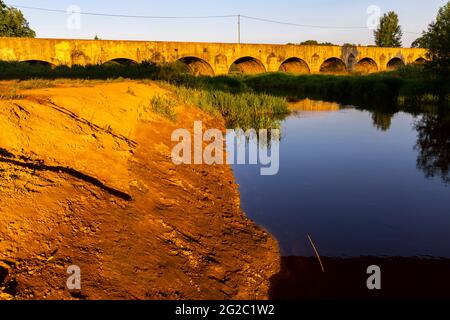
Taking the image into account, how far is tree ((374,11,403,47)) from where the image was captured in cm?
6650

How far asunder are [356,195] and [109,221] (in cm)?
531

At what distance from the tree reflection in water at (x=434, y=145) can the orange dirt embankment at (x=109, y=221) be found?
5588mm

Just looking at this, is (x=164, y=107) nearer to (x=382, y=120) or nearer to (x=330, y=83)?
(x=382, y=120)

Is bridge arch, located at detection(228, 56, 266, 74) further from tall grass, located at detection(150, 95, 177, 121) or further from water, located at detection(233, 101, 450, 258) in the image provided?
tall grass, located at detection(150, 95, 177, 121)

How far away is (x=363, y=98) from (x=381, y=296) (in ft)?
78.6

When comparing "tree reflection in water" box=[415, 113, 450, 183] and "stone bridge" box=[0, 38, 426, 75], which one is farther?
"stone bridge" box=[0, 38, 426, 75]

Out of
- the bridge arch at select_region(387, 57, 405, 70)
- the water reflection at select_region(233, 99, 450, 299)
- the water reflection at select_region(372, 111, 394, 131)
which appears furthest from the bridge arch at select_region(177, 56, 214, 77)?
the bridge arch at select_region(387, 57, 405, 70)

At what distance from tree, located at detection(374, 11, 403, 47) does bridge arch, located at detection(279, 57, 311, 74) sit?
30276 mm

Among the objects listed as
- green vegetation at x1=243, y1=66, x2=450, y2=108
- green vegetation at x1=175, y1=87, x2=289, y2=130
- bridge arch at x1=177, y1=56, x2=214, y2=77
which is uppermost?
bridge arch at x1=177, y1=56, x2=214, y2=77

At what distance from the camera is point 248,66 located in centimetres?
4534

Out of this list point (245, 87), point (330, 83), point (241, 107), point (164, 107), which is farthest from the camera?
point (330, 83)

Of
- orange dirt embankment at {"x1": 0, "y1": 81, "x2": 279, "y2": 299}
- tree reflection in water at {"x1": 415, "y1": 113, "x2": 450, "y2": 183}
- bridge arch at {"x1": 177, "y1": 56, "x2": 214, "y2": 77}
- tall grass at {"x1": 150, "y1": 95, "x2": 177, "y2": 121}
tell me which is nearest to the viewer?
orange dirt embankment at {"x1": 0, "y1": 81, "x2": 279, "y2": 299}

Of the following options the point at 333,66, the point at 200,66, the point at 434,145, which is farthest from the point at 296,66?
the point at 434,145

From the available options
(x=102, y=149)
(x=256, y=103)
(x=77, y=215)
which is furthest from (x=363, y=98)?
(x=77, y=215)
